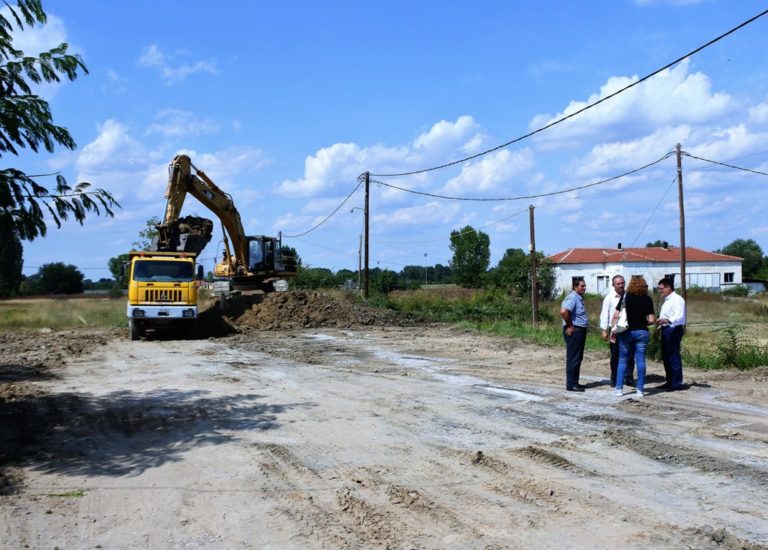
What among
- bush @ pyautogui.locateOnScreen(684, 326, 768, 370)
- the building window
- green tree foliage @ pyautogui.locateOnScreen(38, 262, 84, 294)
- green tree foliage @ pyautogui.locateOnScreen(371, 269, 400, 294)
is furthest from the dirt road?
green tree foliage @ pyautogui.locateOnScreen(38, 262, 84, 294)

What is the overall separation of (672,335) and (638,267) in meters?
56.5

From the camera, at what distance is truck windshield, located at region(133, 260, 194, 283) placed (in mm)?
21125

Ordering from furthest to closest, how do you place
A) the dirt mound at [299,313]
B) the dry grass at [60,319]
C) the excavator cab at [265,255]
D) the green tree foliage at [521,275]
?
the green tree foliage at [521,275] → the dry grass at [60,319] → the excavator cab at [265,255] → the dirt mound at [299,313]

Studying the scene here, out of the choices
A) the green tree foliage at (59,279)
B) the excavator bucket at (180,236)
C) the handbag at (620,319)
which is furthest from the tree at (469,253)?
the handbag at (620,319)

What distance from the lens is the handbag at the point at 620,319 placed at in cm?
989

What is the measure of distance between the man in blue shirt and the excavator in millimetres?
16109

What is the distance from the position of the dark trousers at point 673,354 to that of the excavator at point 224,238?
1721 cm

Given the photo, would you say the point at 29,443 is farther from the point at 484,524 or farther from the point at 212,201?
the point at 212,201

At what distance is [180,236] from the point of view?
2319 centimetres

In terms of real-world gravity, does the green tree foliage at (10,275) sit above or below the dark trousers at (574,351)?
above

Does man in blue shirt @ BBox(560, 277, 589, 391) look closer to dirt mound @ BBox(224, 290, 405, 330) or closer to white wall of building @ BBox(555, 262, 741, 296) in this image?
dirt mound @ BBox(224, 290, 405, 330)

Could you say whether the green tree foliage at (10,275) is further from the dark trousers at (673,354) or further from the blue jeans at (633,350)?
the dark trousers at (673,354)

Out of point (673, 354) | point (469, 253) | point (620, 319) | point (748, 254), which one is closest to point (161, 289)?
point (620, 319)

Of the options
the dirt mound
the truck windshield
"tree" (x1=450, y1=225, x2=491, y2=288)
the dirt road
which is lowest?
the dirt road
